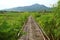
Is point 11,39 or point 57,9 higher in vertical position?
point 11,39

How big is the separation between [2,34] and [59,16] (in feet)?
33.9

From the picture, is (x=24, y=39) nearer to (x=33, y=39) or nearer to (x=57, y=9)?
(x=33, y=39)

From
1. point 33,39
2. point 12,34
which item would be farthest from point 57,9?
point 12,34

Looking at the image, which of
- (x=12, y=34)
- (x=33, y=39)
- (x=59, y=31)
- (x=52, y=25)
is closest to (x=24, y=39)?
(x=33, y=39)

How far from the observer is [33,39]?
20.1 meters

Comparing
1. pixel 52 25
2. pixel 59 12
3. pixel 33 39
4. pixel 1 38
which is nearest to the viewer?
pixel 1 38

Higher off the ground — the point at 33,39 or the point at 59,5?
the point at 59,5

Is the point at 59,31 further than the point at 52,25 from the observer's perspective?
No

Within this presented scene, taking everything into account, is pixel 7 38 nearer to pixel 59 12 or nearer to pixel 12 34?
pixel 12 34

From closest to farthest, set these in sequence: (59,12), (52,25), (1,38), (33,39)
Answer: (1,38), (59,12), (52,25), (33,39)

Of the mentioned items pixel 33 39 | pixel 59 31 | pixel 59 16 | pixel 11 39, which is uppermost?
pixel 11 39

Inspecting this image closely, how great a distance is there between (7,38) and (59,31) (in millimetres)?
10319

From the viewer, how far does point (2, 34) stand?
14.7ft

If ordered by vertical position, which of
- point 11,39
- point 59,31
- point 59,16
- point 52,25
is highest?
point 11,39
